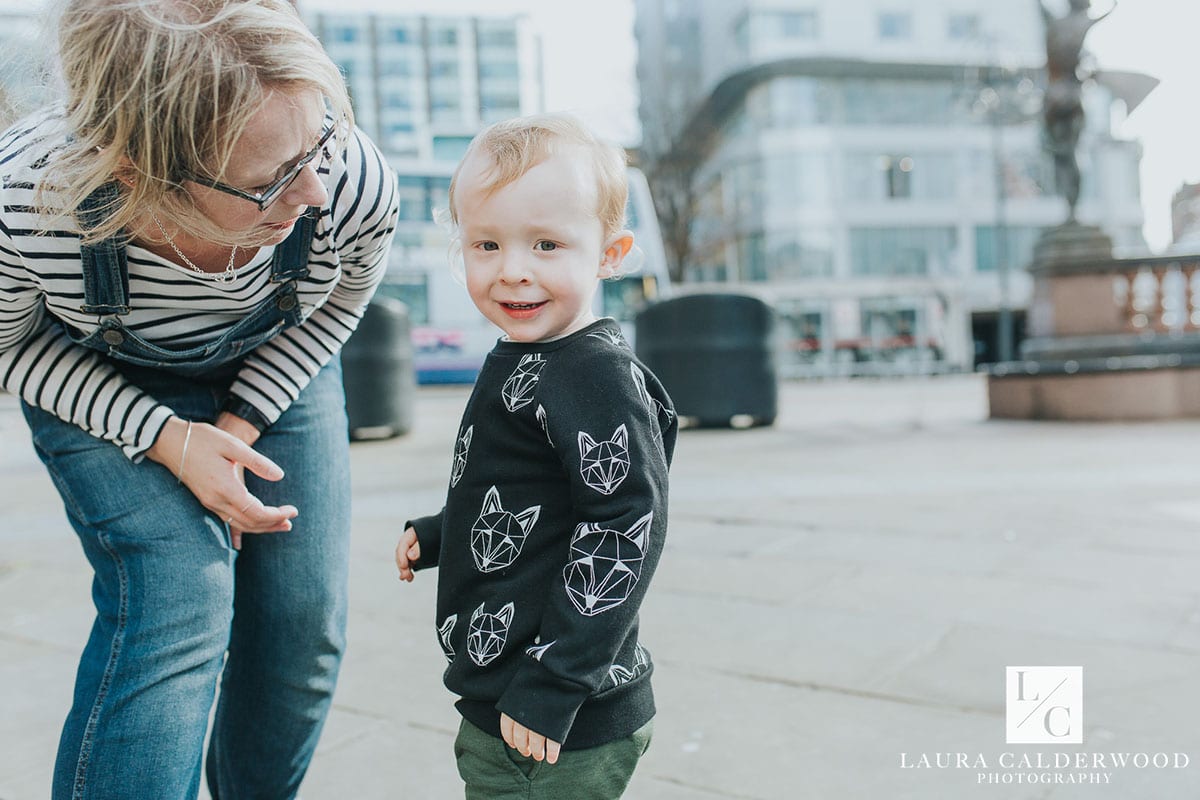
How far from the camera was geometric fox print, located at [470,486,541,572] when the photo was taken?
134 cm

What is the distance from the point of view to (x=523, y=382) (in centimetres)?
133

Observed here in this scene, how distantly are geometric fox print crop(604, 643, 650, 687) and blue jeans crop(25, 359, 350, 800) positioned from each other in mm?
613

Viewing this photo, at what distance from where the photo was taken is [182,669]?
1.44m

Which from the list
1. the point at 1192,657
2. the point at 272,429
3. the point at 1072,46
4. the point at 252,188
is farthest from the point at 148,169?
the point at 1072,46

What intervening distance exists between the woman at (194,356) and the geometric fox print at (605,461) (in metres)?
0.54

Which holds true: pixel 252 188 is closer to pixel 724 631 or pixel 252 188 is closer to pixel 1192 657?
pixel 724 631

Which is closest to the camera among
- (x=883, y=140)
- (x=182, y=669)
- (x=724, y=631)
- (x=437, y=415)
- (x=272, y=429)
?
(x=182, y=669)

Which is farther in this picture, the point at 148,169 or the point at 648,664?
the point at 648,664

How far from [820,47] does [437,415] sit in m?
33.3

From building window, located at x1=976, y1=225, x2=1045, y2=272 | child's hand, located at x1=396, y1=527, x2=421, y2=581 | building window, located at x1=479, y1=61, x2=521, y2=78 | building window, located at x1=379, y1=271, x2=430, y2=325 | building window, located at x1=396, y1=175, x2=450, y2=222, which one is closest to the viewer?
child's hand, located at x1=396, y1=527, x2=421, y2=581

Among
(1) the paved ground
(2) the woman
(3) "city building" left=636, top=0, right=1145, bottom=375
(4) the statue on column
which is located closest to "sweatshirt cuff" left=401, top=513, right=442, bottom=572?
(2) the woman

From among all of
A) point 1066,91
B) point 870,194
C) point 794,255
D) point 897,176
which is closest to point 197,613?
point 1066,91

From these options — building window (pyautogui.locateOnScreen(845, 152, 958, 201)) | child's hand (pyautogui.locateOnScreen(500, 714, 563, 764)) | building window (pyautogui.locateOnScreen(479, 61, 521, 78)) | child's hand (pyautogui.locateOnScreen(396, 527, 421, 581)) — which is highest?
building window (pyautogui.locateOnScreen(479, 61, 521, 78))

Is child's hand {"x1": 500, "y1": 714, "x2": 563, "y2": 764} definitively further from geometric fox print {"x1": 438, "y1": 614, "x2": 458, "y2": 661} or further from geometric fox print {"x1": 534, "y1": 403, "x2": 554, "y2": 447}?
geometric fox print {"x1": 534, "y1": 403, "x2": 554, "y2": 447}
